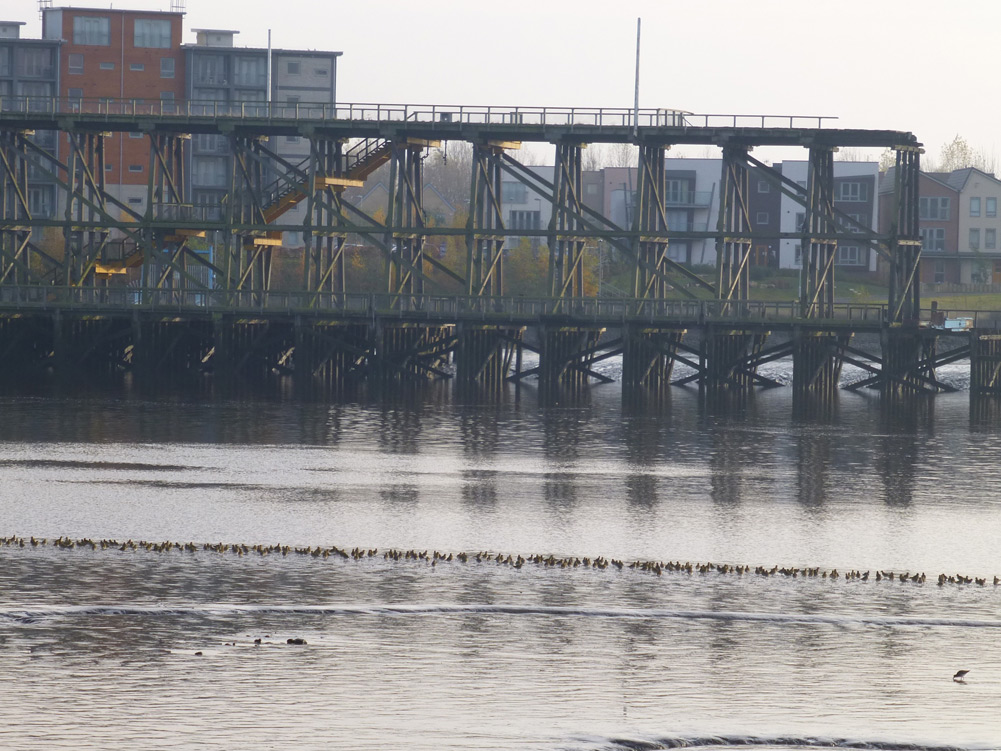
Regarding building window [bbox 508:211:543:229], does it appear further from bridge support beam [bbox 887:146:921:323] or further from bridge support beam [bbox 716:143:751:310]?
bridge support beam [bbox 887:146:921:323]

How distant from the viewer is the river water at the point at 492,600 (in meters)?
16.5

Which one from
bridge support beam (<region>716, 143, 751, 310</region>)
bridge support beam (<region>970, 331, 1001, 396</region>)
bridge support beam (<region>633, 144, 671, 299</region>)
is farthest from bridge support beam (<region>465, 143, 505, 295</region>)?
bridge support beam (<region>970, 331, 1001, 396</region>)

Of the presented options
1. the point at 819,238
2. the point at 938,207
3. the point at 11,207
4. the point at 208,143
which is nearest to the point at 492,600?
the point at 819,238

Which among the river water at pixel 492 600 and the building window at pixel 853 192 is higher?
the building window at pixel 853 192

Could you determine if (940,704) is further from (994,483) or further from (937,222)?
(937,222)

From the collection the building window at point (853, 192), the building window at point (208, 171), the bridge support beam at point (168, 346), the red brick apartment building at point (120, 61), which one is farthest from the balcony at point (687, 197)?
the bridge support beam at point (168, 346)

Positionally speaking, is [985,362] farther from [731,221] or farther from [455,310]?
[455,310]

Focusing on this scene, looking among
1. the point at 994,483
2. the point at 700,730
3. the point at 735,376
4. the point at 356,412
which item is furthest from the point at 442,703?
the point at 735,376

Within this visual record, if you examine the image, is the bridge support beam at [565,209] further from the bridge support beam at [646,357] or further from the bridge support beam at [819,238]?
the bridge support beam at [819,238]

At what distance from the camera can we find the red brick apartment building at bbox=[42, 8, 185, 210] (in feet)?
399

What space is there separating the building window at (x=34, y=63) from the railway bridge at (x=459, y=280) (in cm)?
5132

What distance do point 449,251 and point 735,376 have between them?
2198 inches

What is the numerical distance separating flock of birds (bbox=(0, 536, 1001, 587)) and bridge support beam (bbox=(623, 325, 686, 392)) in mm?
41827

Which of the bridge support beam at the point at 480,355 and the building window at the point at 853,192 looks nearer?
the bridge support beam at the point at 480,355
